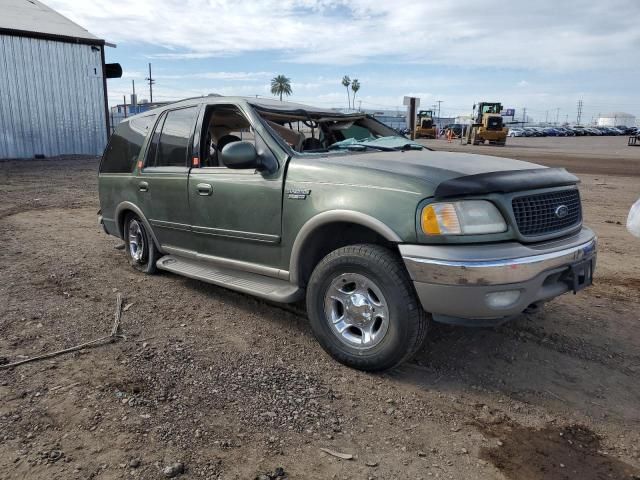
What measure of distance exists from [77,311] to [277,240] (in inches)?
79.2

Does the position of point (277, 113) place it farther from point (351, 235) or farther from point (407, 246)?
point (407, 246)

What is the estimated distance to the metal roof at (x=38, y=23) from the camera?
18547 millimetres

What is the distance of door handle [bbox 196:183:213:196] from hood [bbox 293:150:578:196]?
0.93 m

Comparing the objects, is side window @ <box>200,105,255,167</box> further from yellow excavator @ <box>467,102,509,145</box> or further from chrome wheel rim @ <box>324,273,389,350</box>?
yellow excavator @ <box>467,102,509,145</box>

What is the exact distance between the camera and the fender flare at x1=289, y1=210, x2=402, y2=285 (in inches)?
126

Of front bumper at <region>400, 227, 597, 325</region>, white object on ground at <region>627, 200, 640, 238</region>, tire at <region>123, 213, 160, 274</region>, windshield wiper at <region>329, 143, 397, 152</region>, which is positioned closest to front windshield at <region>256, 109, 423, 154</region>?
windshield wiper at <region>329, 143, 397, 152</region>

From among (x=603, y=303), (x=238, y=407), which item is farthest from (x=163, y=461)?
(x=603, y=303)

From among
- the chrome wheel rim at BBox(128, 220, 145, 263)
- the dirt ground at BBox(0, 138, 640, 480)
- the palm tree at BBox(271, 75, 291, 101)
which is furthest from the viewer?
the palm tree at BBox(271, 75, 291, 101)

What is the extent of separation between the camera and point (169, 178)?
15.9ft

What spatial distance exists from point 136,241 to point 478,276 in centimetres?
412

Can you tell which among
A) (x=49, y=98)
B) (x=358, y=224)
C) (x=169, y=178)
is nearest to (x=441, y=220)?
(x=358, y=224)

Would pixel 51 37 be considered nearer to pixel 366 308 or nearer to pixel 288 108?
pixel 288 108

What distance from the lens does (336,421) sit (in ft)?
9.50

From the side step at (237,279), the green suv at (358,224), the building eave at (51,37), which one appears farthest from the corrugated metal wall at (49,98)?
the side step at (237,279)
